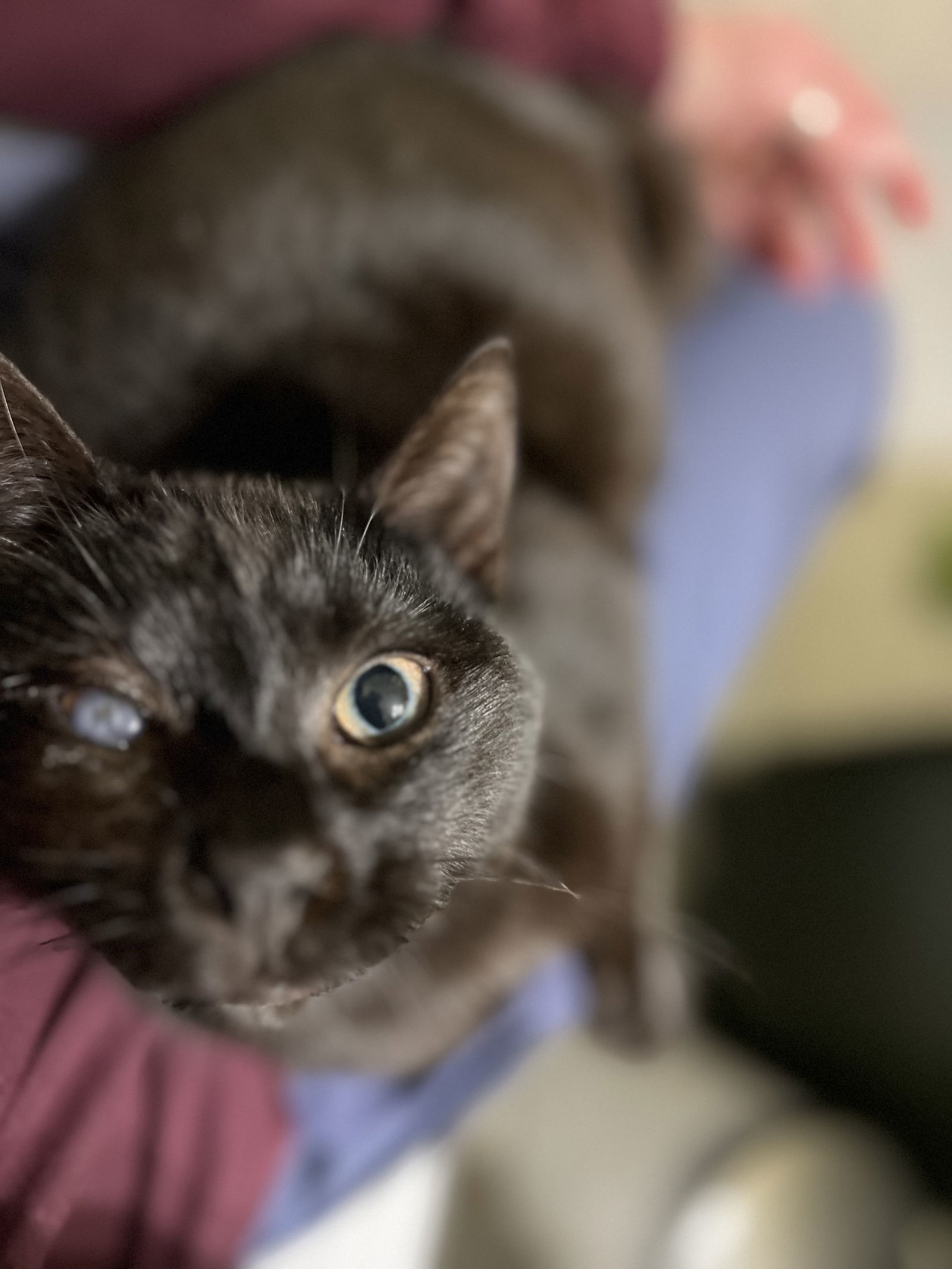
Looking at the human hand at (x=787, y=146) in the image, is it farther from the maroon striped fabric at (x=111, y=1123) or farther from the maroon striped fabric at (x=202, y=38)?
the maroon striped fabric at (x=111, y=1123)

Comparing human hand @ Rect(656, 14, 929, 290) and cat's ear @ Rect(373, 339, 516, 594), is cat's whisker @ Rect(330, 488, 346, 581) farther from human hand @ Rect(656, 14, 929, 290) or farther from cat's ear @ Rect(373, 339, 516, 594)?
human hand @ Rect(656, 14, 929, 290)

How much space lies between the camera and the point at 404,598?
1.30ft

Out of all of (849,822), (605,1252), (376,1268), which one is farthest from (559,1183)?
(849,822)

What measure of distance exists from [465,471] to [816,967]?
0.93 m

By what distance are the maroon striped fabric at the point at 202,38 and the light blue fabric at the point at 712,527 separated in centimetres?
32

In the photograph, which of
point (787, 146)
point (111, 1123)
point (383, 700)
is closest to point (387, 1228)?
point (111, 1123)

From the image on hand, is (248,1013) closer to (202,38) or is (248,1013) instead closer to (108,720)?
(108,720)

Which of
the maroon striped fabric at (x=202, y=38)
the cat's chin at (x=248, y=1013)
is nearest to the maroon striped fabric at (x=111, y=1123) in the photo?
the cat's chin at (x=248, y=1013)

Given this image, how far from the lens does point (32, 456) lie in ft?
1.19

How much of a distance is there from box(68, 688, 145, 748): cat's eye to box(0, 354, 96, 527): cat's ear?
0.08 meters

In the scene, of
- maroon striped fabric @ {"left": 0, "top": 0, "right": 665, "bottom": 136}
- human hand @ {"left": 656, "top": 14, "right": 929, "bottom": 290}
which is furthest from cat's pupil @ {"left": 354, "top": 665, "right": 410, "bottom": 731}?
human hand @ {"left": 656, "top": 14, "right": 929, "bottom": 290}

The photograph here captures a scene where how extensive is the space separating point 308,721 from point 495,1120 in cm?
72

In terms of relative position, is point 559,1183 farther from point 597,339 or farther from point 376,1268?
point 597,339

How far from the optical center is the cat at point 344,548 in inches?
13.3
